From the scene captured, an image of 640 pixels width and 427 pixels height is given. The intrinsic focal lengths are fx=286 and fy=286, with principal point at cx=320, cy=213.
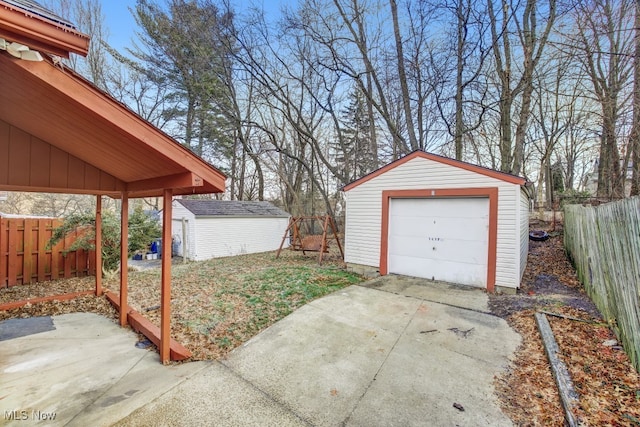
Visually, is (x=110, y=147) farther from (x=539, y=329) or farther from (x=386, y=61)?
(x=386, y=61)

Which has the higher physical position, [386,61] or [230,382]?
[386,61]

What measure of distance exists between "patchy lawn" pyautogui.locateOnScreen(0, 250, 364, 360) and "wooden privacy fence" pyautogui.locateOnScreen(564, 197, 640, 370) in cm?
430

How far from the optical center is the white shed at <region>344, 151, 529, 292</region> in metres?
6.10

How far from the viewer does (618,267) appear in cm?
343

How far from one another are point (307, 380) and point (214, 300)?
10.3ft

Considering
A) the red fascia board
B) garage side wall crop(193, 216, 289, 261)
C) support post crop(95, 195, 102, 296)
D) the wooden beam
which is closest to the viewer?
the red fascia board

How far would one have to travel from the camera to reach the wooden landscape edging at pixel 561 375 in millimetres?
2484

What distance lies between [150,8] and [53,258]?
39.3 ft

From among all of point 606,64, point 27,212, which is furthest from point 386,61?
point 27,212

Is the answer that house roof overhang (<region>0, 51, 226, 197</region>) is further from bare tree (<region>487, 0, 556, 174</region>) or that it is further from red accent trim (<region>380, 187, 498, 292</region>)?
bare tree (<region>487, 0, 556, 174</region>)

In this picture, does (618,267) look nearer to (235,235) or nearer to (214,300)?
(214,300)

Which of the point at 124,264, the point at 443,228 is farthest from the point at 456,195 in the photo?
the point at 124,264

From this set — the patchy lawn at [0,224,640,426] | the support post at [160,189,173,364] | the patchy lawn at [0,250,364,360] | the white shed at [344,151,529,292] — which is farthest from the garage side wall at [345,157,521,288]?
the support post at [160,189,173,364]

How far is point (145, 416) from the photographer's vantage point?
240 centimetres
